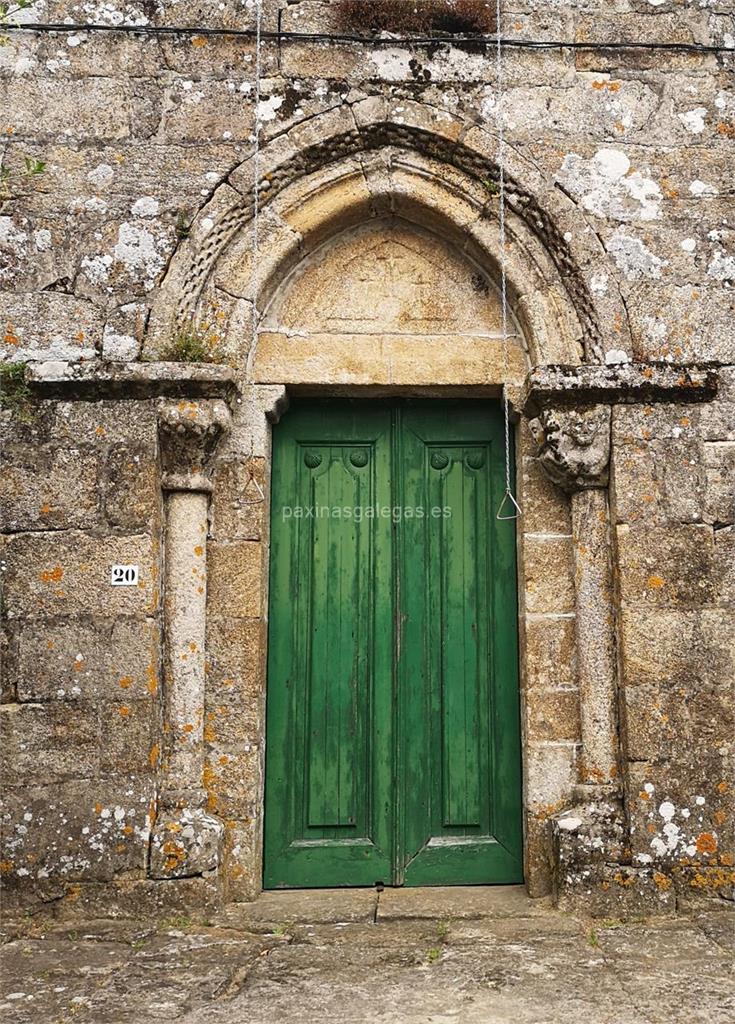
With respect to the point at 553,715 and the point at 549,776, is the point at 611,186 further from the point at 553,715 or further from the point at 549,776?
the point at 549,776

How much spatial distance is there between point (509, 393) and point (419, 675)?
52.8 inches

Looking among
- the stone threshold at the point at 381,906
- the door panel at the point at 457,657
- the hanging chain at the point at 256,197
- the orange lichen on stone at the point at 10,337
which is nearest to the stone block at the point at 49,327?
the orange lichen on stone at the point at 10,337

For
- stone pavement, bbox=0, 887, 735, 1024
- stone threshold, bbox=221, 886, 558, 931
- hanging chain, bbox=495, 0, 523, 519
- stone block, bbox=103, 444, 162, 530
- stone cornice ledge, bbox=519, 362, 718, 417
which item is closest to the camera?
stone pavement, bbox=0, 887, 735, 1024

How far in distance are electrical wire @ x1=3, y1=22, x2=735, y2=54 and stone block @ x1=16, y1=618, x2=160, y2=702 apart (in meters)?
2.66

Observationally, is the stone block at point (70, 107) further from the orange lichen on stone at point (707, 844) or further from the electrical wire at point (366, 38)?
the orange lichen on stone at point (707, 844)

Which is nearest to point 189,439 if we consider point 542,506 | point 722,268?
point 542,506

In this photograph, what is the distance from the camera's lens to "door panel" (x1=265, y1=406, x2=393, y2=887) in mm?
4008

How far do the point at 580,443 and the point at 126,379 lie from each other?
1.93 metres

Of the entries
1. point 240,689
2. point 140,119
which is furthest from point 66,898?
point 140,119

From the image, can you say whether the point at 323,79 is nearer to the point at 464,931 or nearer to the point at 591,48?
the point at 591,48

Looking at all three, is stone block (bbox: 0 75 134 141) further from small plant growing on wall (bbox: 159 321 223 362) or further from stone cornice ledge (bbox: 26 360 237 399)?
stone cornice ledge (bbox: 26 360 237 399)

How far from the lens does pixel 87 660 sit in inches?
145

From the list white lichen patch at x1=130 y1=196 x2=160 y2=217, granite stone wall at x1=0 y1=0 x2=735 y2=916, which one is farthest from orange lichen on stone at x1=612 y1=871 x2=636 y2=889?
white lichen patch at x1=130 y1=196 x2=160 y2=217

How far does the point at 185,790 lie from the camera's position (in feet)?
12.1
